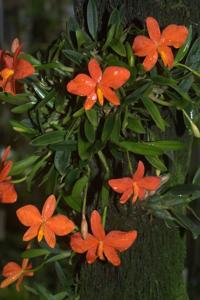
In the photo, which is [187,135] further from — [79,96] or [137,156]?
[79,96]

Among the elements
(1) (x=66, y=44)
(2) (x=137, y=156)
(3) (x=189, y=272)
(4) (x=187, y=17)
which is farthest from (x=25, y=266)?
(3) (x=189, y=272)

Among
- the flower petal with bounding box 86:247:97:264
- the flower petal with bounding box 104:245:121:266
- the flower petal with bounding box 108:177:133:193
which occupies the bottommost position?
the flower petal with bounding box 86:247:97:264

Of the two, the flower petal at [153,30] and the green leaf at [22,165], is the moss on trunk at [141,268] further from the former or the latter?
the flower petal at [153,30]

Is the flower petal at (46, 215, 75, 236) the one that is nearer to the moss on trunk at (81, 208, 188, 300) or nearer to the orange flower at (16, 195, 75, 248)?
the orange flower at (16, 195, 75, 248)

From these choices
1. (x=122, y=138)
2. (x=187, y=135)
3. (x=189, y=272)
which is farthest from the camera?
(x=189, y=272)

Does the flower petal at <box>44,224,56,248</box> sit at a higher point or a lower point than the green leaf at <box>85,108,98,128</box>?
lower

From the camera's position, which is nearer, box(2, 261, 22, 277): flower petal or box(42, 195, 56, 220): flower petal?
box(42, 195, 56, 220): flower petal

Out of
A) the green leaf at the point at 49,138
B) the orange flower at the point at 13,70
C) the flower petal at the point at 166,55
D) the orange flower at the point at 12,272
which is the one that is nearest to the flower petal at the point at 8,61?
the orange flower at the point at 13,70

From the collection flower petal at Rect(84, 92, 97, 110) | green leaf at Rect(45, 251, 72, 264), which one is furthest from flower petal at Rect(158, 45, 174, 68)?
green leaf at Rect(45, 251, 72, 264)
